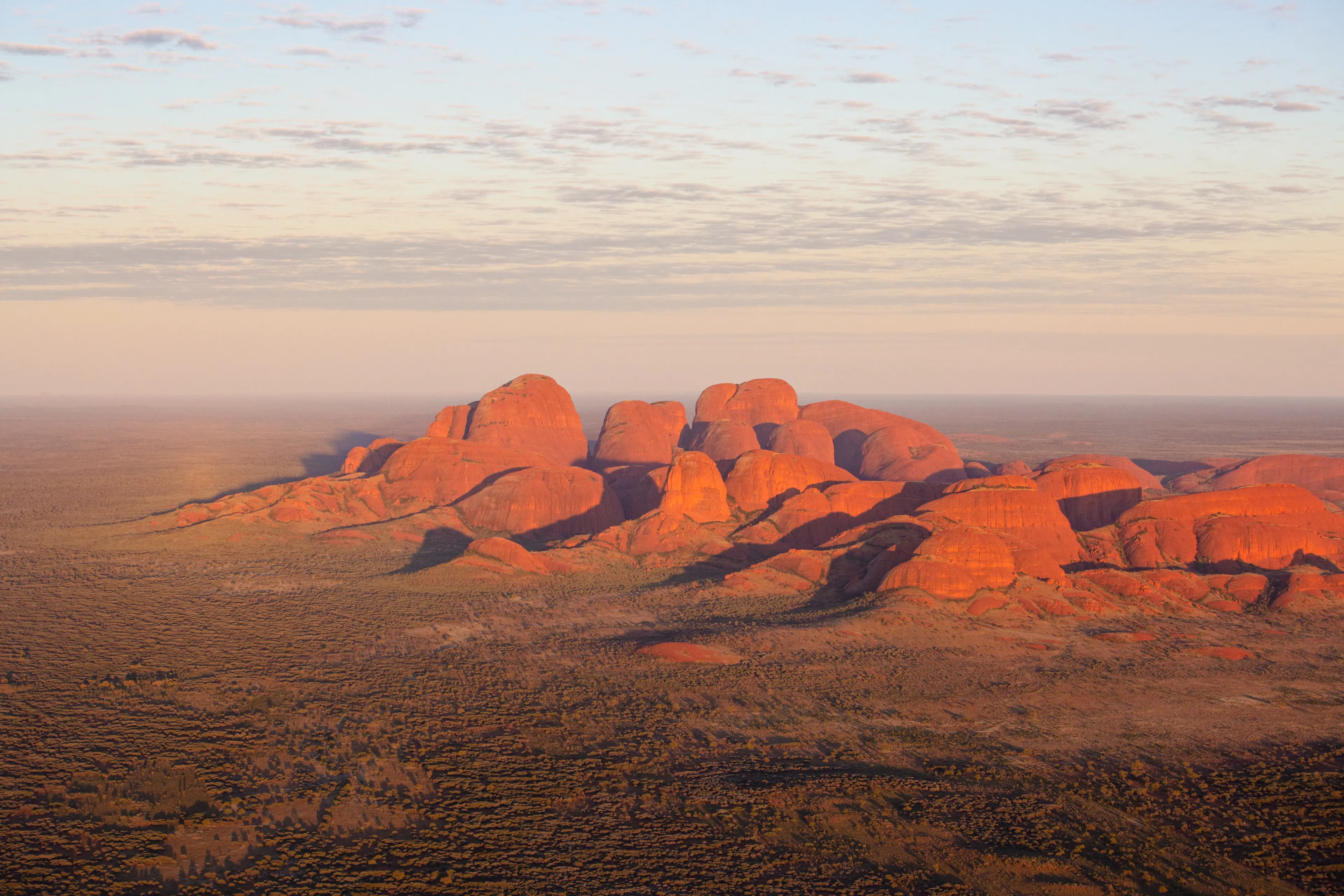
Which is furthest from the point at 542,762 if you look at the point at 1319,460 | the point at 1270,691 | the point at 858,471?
the point at 1319,460

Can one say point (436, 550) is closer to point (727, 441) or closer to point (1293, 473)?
point (727, 441)

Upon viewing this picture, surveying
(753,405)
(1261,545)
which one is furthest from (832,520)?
(753,405)

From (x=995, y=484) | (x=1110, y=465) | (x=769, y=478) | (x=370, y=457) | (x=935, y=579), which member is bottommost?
(x=935, y=579)

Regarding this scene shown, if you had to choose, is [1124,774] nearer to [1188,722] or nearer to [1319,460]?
[1188,722]

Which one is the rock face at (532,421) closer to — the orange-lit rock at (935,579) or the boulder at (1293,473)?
the orange-lit rock at (935,579)

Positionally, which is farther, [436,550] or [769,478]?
[769,478]

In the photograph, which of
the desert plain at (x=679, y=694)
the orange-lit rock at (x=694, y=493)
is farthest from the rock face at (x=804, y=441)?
the orange-lit rock at (x=694, y=493)

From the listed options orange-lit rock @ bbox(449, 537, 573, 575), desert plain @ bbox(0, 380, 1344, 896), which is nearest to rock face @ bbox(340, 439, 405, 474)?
desert plain @ bbox(0, 380, 1344, 896)
